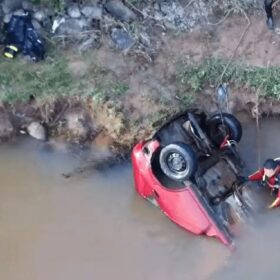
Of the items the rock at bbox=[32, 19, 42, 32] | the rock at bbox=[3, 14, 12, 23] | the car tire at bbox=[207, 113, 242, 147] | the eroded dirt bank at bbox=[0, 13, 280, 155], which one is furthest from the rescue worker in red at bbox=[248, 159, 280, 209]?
the rock at bbox=[3, 14, 12, 23]

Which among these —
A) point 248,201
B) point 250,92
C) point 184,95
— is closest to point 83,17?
point 184,95

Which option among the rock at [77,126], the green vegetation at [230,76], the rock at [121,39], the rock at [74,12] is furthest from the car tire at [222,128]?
the rock at [74,12]

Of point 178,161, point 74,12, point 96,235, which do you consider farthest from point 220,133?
point 74,12

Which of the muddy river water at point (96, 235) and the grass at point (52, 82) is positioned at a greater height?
the grass at point (52, 82)

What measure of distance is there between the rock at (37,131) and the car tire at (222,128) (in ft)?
7.55

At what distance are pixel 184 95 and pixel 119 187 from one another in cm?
171

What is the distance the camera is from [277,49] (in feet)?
41.5

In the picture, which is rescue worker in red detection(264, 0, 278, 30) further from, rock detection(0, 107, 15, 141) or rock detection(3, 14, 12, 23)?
rock detection(0, 107, 15, 141)

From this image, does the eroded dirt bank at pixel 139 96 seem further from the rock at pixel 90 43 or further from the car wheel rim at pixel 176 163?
the car wheel rim at pixel 176 163

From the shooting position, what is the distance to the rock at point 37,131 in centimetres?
1185

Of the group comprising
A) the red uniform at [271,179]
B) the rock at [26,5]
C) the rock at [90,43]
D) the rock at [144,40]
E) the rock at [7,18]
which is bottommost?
the red uniform at [271,179]

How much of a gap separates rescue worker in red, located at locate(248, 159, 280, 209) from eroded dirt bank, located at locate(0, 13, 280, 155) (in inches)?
54.8

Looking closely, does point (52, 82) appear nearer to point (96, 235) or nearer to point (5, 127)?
point (5, 127)

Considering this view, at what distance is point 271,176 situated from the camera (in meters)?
10.9
